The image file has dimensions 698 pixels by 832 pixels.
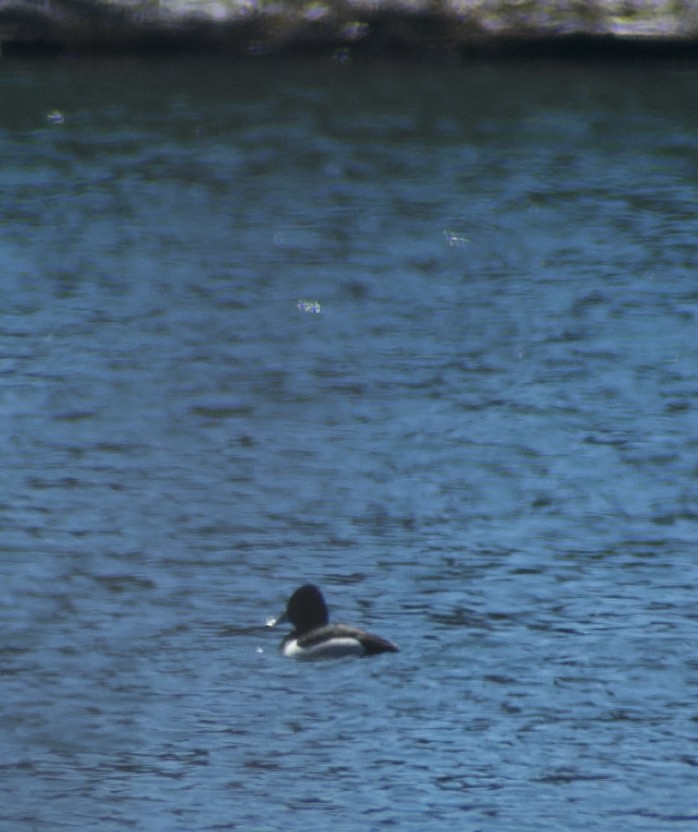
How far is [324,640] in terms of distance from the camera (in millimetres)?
8250

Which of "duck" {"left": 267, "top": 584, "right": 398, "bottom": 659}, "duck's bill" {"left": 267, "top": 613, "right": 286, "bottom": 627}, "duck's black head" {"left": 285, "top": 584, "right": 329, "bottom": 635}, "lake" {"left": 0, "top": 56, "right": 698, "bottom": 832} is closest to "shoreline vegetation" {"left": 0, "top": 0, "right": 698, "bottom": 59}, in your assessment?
"lake" {"left": 0, "top": 56, "right": 698, "bottom": 832}

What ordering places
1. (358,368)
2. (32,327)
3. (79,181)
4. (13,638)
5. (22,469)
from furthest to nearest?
(79,181), (32,327), (358,368), (22,469), (13,638)

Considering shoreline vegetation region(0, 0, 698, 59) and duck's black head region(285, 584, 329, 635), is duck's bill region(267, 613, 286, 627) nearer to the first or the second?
duck's black head region(285, 584, 329, 635)

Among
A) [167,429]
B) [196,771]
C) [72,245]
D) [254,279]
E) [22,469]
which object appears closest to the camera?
[196,771]

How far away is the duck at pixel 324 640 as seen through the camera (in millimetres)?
8258

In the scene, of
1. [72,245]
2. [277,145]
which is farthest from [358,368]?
[277,145]

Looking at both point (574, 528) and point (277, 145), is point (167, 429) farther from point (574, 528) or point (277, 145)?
point (277, 145)

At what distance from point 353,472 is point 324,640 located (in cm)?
266

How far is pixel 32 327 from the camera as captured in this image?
1384 centimetres

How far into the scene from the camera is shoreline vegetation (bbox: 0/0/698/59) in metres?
25.0

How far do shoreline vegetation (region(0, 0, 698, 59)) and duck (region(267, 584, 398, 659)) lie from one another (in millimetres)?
17675

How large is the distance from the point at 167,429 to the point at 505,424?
197cm

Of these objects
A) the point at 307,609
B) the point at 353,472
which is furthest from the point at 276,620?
the point at 353,472

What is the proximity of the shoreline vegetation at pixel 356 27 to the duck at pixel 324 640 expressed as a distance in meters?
17.7
